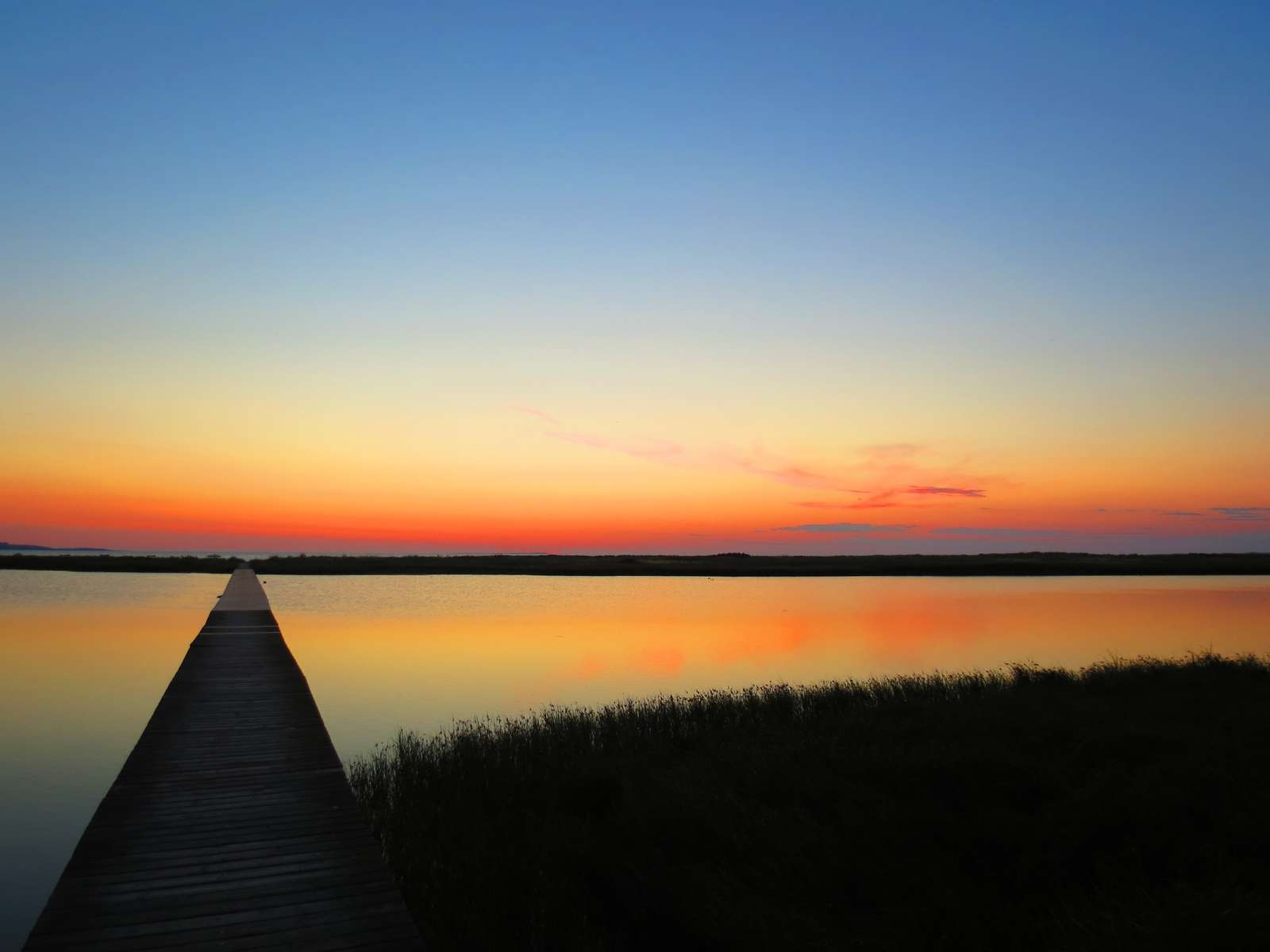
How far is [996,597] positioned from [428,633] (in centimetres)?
3536

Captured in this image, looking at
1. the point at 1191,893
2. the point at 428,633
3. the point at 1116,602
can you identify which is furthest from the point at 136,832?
the point at 1116,602

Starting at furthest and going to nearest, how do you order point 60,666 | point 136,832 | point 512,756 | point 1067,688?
point 60,666, point 1067,688, point 512,756, point 136,832

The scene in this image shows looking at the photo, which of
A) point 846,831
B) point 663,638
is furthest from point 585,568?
point 846,831

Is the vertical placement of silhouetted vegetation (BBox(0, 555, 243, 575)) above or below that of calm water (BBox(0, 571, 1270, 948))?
above

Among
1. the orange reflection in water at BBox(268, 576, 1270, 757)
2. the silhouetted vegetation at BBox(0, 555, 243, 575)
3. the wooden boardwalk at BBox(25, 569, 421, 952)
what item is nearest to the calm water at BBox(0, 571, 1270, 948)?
the orange reflection in water at BBox(268, 576, 1270, 757)

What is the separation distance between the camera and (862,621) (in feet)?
114

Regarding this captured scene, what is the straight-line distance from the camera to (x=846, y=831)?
7578 millimetres

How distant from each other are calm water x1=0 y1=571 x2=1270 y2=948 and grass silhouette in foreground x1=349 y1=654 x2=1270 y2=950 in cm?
381

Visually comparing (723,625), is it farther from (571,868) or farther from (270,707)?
(571,868)

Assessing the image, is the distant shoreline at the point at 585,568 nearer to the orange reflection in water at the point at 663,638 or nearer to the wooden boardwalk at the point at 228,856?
the orange reflection in water at the point at 663,638

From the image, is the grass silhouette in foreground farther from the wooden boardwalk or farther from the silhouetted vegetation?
the silhouetted vegetation

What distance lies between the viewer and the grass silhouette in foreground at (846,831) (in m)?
5.84

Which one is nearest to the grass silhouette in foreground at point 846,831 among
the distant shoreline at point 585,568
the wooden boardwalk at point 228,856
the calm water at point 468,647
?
the wooden boardwalk at point 228,856

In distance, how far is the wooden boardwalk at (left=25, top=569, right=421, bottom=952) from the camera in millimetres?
5223
